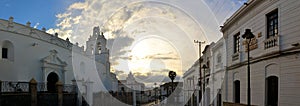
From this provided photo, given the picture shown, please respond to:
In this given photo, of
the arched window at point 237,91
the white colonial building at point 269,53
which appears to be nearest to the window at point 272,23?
the white colonial building at point 269,53

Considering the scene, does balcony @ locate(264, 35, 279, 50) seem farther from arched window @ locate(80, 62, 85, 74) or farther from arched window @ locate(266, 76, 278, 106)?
arched window @ locate(80, 62, 85, 74)

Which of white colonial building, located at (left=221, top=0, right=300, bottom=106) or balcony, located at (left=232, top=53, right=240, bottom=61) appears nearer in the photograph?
white colonial building, located at (left=221, top=0, right=300, bottom=106)

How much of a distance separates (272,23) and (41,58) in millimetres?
16125

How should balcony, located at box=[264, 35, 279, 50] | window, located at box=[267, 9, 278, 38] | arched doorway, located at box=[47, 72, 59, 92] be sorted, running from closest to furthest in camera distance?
balcony, located at box=[264, 35, 279, 50] < window, located at box=[267, 9, 278, 38] < arched doorway, located at box=[47, 72, 59, 92]

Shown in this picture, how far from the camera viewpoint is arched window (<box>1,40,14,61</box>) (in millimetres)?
18984

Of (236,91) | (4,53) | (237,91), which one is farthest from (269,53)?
(4,53)

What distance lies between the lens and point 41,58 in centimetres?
2214

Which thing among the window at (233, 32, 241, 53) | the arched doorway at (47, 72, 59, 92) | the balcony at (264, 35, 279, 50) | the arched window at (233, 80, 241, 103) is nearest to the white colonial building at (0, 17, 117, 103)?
the arched doorway at (47, 72, 59, 92)

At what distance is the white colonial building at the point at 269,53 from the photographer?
10.2 meters

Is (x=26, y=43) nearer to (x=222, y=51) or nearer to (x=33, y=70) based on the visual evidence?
(x=33, y=70)

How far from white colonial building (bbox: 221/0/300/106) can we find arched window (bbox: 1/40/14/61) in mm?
13556

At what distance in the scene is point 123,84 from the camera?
48.0 meters

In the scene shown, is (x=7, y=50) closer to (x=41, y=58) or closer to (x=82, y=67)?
(x=41, y=58)

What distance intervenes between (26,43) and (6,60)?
7.43 ft
